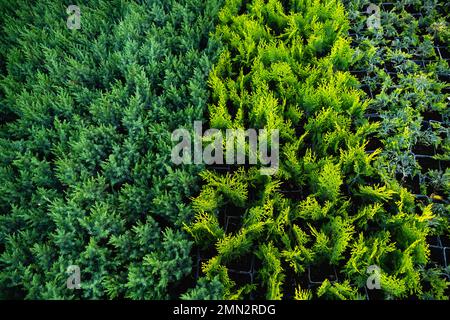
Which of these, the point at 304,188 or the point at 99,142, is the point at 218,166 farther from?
the point at 99,142

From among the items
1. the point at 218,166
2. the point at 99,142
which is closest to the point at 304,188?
the point at 218,166

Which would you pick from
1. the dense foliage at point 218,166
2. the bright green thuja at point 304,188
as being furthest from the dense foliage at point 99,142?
the bright green thuja at point 304,188

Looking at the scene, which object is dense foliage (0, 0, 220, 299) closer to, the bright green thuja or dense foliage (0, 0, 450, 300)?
dense foliage (0, 0, 450, 300)

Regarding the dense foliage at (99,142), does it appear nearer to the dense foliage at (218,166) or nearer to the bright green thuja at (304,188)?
the dense foliage at (218,166)

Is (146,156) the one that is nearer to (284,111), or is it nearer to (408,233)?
(284,111)

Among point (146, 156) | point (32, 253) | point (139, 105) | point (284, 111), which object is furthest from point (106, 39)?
point (32, 253)

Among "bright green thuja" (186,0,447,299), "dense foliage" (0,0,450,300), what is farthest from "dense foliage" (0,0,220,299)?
"bright green thuja" (186,0,447,299)
